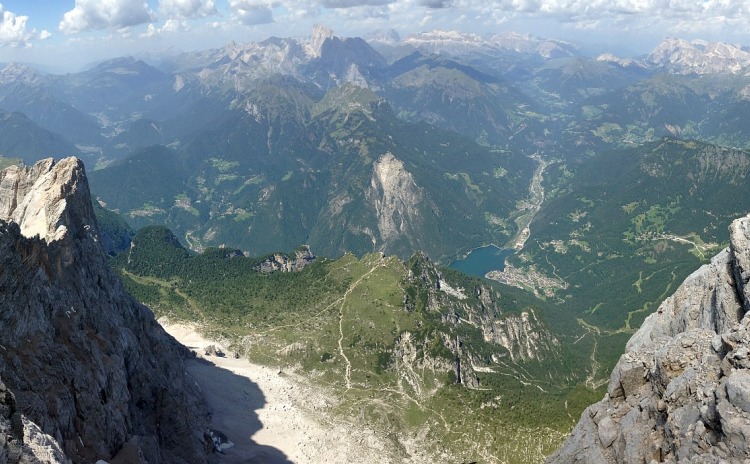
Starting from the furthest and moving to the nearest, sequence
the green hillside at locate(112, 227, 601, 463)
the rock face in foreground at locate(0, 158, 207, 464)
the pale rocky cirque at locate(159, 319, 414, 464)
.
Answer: the green hillside at locate(112, 227, 601, 463) < the pale rocky cirque at locate(159, 319, 414, 464) < the rock face in foreground at locate(0, 158, 207, 464)

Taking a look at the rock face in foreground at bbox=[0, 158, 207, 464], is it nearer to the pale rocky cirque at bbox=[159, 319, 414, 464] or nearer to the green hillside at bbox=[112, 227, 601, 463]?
the pale rocky cirque at bbox=[159, 319, 414, 464]

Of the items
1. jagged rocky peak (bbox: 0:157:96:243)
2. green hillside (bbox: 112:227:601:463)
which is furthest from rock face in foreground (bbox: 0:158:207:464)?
green hillside (bbox: 112:227:601:463)

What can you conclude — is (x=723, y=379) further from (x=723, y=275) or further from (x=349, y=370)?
(x=349, y=370)

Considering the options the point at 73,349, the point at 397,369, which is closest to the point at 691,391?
the point at 73,349

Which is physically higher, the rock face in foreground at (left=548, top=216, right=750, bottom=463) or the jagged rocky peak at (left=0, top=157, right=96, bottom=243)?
the jagged rocky peak at (left=0, top=157, right=96, bottom=243)

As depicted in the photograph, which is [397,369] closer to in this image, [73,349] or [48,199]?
[48,199]

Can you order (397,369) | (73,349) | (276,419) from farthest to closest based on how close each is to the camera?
(397,369), (276,419), (73,349)
